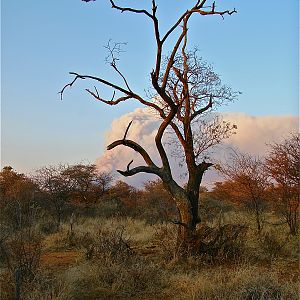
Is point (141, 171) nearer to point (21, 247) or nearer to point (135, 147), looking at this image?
point (135, 147)

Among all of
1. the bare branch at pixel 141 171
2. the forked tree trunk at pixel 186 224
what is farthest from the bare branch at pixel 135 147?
the forked tree trunk at pixel 186 224

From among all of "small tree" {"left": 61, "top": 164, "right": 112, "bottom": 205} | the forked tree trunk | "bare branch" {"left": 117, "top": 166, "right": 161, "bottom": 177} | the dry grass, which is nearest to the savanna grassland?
the dry grass

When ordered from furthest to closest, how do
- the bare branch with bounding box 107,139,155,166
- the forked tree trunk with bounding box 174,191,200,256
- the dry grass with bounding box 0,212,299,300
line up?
1. the bare branch with bounding box 107,139,155,166
2. the forked tree trunk with bounding box 174,191,200,256
3. the dry grass with bounding box 0,212,299,300

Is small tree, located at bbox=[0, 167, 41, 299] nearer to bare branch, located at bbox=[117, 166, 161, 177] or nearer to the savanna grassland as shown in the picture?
the savanna grassland

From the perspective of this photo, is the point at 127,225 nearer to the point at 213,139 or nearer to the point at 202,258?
the point at 213,139

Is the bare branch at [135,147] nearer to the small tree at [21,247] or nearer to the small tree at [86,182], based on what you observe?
the small tree at [21,247]

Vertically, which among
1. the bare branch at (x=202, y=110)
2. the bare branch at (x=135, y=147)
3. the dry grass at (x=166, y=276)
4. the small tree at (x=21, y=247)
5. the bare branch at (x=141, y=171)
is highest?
the bare branch at (x=202, y=110)

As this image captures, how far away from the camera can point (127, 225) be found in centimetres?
2062

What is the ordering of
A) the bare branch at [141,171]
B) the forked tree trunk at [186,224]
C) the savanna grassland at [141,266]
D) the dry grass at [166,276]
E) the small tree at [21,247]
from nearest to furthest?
the dry grass at [166,276] → the savanna grassland at [141,266] → the small tree at [21,247] → the bare branch at [141,171] → the forked tree trunk at [186,224]

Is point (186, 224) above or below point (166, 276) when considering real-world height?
above

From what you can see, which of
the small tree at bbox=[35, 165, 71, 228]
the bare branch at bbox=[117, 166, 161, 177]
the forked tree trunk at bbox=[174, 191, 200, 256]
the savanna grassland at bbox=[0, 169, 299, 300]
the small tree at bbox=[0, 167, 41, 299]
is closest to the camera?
the savanna grassland at bbox=[0, 169, 299, 300]

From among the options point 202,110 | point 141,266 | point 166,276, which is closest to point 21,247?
point 141,266

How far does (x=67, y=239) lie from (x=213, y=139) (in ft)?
21.3

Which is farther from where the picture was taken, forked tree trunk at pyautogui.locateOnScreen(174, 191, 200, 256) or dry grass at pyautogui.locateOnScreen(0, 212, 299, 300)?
forked tree trunk at pyautogui.locateOnScreen(174, 191, 200, 256)
